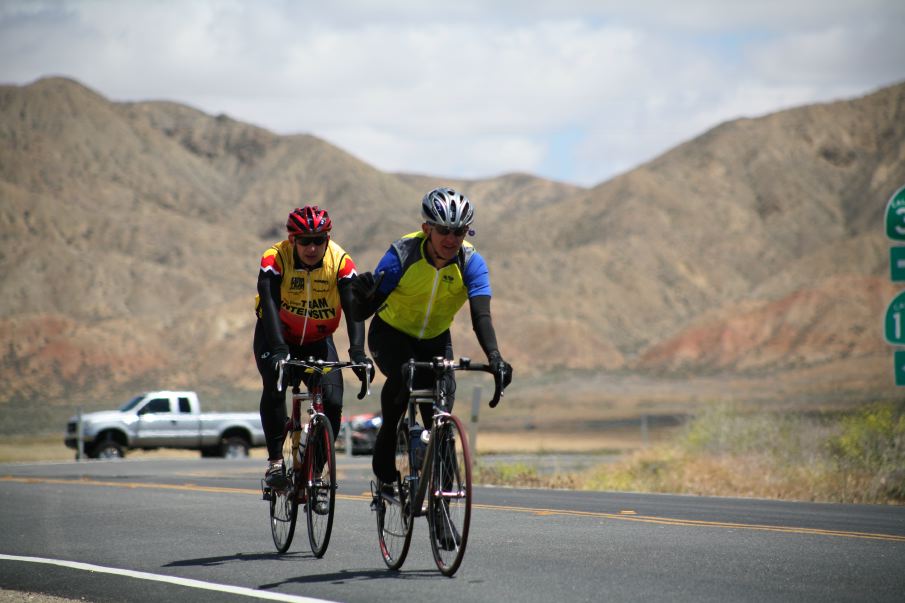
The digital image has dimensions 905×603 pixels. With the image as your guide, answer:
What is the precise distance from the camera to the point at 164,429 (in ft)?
108

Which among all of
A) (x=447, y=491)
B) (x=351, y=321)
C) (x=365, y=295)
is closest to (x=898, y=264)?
(x=351, y=321)

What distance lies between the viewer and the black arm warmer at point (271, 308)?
28.1 ft

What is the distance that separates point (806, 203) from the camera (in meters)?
110

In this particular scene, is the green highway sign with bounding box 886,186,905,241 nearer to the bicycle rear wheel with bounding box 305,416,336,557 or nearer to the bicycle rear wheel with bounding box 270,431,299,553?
the bicycle rear wheel with bounding box 270,431,299,553

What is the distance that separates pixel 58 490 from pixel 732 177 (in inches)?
4151

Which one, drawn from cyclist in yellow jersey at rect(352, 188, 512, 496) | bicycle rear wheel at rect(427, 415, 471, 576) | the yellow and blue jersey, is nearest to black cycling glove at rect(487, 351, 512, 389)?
cyclist in yellow jersey at rect(352, 188, 512, 496)

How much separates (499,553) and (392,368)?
1792mm

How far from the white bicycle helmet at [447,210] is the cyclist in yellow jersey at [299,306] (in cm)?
119

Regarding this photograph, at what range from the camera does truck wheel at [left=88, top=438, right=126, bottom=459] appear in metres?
32.2

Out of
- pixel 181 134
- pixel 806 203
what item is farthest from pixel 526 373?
pixel 181 134

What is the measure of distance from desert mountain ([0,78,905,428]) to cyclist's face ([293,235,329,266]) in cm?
Result: 5366

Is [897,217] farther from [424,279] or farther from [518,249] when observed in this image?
[518,249]

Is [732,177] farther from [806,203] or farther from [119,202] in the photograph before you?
[119,202]

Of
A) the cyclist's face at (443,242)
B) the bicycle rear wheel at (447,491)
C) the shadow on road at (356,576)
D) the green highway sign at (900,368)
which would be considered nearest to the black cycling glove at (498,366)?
the bicycle rear wheel at (447,491)
